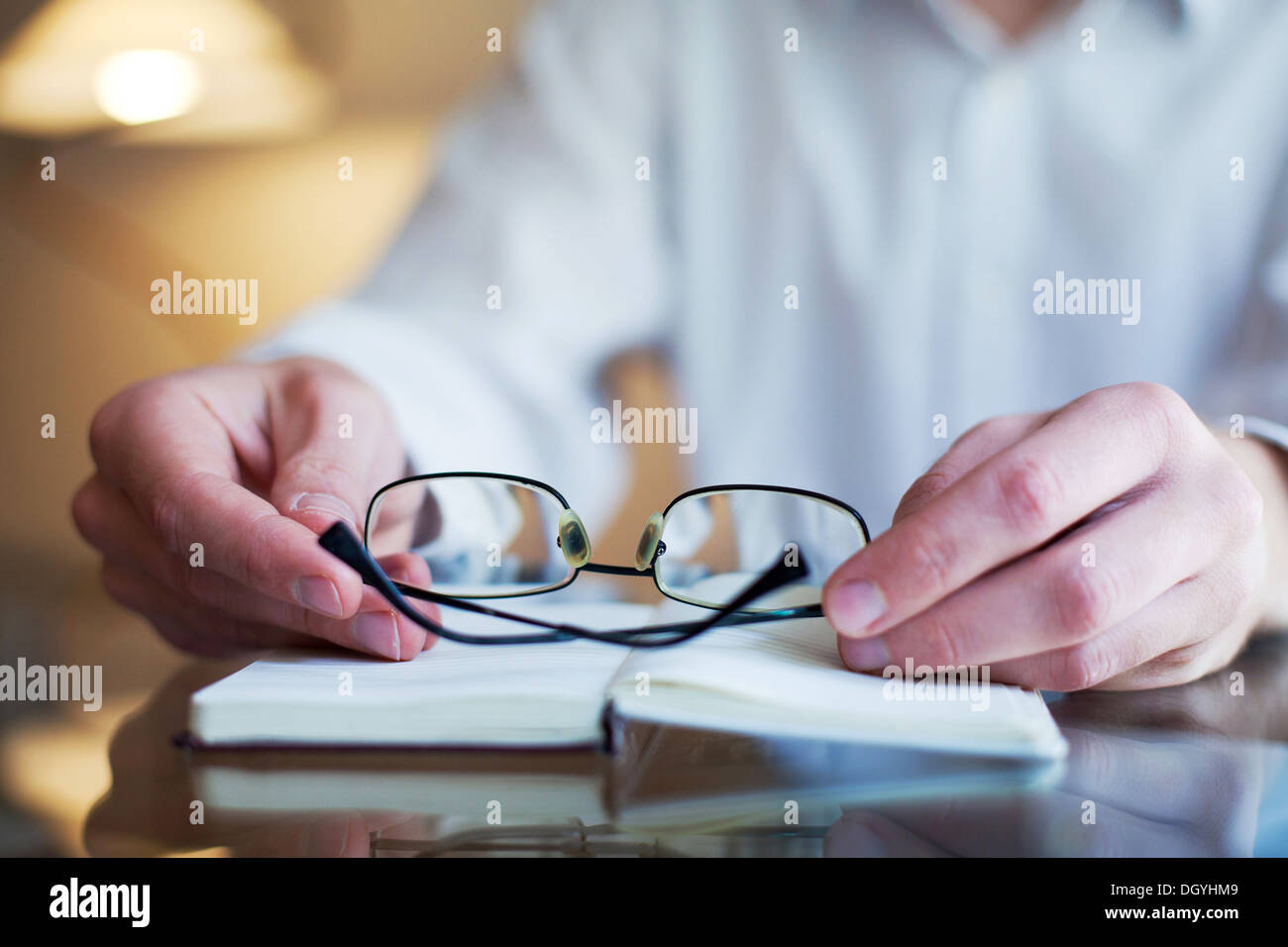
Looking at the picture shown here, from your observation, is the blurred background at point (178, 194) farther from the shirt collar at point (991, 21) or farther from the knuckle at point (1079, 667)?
the knuckle at point (1079, 667)

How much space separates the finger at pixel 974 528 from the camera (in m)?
0.36

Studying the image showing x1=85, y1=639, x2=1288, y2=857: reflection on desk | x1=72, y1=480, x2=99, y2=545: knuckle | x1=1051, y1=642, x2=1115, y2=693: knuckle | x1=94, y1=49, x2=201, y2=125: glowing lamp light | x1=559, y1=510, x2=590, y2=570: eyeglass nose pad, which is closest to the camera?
x1=85, y1=639, x2=1288, y2=857: reflection on desk

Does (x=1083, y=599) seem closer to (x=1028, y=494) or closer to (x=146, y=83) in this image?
(x=1028, y=494)

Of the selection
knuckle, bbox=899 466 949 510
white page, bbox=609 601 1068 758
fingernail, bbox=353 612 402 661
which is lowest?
white page, bbox=609 601 1068 758

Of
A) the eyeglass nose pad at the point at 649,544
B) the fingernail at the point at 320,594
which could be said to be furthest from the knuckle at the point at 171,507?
the eyeglass nose pad at the point at 649,544

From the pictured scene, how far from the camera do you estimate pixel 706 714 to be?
33 centimetres

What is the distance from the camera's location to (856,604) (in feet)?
1.18

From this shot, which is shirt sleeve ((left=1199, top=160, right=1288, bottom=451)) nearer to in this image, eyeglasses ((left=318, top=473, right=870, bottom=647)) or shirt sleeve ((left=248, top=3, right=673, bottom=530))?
eyeglasses ((left=318, top=473, right=870, bottom=647))

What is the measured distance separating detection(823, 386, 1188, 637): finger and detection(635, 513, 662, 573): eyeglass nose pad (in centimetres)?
14

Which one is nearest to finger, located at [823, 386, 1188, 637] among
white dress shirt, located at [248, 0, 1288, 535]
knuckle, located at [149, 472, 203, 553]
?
knuckle, located at [149, 472, 203, 553]

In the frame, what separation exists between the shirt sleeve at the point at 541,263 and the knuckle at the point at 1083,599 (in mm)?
642

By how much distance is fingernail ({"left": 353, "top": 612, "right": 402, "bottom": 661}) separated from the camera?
427mm
